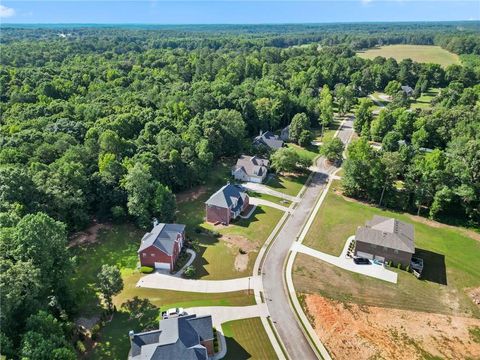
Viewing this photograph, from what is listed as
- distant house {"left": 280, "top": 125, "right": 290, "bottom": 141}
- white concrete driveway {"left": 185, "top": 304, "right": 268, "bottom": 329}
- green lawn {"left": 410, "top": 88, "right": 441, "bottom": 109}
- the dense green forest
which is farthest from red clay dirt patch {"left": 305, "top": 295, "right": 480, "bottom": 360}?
green lawn {"left": 410, "top": 88, "right": 441, "bottom": 109}

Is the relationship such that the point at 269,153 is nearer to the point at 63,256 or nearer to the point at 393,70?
the point at 63,256

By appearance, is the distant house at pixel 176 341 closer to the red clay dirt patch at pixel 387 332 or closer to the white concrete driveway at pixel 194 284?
the white concrete driveway at pixel 194 284

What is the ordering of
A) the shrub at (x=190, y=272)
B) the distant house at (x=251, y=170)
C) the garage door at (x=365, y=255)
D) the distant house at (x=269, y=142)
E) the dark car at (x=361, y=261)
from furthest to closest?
the distant house at (x=269, y=142) → the distant house at (x=251, y=170) → the garage door at (x=365, y=255) → the dark car at (x=361, y=261) → the shrub at (x=190, y=272)

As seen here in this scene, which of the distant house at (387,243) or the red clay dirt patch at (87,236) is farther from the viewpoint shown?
the red clay dirt patch at (87,236)

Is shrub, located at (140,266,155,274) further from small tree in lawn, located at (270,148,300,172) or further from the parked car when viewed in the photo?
small tree in lawn, located at (270,148,300,172)

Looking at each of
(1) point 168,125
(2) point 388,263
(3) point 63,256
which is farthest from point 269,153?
(3) point 63,256

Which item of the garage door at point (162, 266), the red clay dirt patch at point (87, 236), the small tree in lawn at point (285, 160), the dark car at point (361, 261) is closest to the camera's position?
the garage door at point (162, 266)

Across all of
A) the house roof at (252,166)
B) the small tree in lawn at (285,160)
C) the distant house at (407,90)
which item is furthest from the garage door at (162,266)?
the distant house at (407,90)
